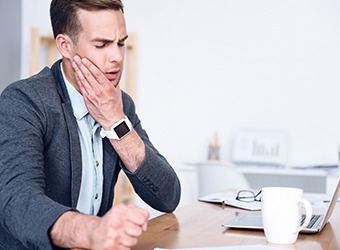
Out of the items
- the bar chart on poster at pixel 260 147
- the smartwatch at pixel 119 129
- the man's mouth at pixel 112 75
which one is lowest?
the bar chart on poster at pixel 260 147

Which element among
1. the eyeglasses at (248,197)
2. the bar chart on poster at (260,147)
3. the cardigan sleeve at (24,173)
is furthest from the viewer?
the bar chart on poster at (260,147)

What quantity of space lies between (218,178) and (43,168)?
6.27 ft

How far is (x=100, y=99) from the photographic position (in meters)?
1.49

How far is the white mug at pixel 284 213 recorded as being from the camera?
1193 millimetres

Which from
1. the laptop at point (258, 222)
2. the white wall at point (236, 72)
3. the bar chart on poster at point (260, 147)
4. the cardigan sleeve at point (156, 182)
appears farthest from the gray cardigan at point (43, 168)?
the white wall at point (236, 72)

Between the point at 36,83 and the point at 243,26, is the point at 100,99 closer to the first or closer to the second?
the point at 36,83

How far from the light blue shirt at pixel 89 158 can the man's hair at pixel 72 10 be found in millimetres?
167

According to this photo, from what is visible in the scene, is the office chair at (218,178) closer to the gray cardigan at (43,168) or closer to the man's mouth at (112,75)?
the gray cardigan at (43,168)

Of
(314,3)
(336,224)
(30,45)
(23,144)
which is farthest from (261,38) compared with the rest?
(23,144)

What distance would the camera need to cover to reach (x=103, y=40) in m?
1.56

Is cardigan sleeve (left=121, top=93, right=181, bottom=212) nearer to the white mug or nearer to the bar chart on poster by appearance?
the white mug

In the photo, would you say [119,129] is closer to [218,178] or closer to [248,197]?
[248,197]

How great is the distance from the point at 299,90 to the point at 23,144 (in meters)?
2.99

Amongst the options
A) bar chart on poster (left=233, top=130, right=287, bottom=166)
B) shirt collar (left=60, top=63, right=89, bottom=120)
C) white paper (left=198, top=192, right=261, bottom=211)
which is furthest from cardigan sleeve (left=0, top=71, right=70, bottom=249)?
bar chart on poster (left=233, top=130, right=287, bottom=166)
